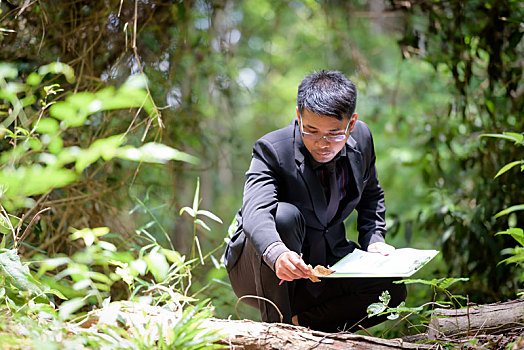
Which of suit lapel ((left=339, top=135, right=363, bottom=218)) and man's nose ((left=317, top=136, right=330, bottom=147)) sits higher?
man's nose ((left=317, top=136, right=330, bottom=147))

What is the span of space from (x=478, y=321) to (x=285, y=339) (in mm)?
792

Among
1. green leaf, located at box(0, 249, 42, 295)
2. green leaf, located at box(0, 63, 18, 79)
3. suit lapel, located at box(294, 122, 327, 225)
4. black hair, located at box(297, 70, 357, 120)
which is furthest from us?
suit lapel, located at box(294, 122, 327, 225)

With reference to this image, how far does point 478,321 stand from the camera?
6.39 ft

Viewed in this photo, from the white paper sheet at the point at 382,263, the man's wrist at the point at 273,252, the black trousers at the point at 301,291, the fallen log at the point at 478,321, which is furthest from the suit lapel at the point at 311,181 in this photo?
the fallen log at the point at 478,321

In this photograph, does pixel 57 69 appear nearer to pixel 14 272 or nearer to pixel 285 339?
pixel 14 272

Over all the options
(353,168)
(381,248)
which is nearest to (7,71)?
(353,168)

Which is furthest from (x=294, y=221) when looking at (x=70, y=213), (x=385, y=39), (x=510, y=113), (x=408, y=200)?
(x=385, y=39)

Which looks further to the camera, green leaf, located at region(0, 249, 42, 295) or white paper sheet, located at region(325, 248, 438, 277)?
white paper sheet, located at region(325, 248, 438, 277)

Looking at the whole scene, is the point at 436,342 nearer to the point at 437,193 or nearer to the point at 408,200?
the point at 437,193

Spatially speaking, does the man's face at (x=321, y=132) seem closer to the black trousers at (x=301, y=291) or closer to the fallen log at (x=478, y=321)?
the black trousers at (x=301, y=291)

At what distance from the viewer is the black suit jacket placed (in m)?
2.04

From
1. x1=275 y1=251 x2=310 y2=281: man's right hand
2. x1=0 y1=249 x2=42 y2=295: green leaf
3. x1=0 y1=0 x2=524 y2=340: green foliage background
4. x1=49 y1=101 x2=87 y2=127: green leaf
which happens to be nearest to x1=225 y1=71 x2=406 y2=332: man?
x1=275 y1=251 x2=310 y2=281: man's right hand

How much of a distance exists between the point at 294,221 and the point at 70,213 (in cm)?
152

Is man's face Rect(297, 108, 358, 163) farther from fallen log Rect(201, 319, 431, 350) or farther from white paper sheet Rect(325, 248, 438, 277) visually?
fallen log Rect(201, 319, 431, 350)
